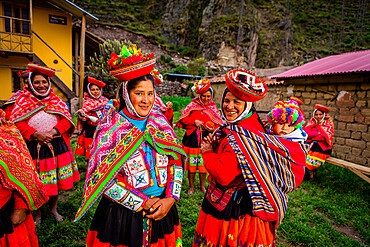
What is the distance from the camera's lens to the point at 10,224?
1.83 m

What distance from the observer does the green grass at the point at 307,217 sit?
3477 mm

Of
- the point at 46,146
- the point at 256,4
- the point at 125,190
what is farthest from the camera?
the point at 256,4

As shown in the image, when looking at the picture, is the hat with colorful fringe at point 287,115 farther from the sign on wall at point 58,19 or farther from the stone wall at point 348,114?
the sign on wall at point 58,19

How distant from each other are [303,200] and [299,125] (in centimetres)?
406

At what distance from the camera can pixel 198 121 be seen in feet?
15.3

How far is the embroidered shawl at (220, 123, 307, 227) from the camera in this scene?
6.22 ft

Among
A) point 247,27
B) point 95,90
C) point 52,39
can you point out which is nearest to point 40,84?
point 95,90

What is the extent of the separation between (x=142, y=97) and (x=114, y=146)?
486 millimetres

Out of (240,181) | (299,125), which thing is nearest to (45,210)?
(240,181)

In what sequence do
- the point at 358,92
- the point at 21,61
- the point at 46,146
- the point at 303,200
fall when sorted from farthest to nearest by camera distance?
the point at 21,61 < the point at 358,92 < the point at 303,200 < the point at 46,146

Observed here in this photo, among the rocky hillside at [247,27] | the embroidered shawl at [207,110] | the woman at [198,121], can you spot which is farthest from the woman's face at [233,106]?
the rocky hillside at [247,27]

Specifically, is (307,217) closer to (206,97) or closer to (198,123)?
(198,123)

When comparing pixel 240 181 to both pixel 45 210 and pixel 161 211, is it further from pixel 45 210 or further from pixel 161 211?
pixel 45 210

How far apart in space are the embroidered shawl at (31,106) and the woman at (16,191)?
4.54 ft
